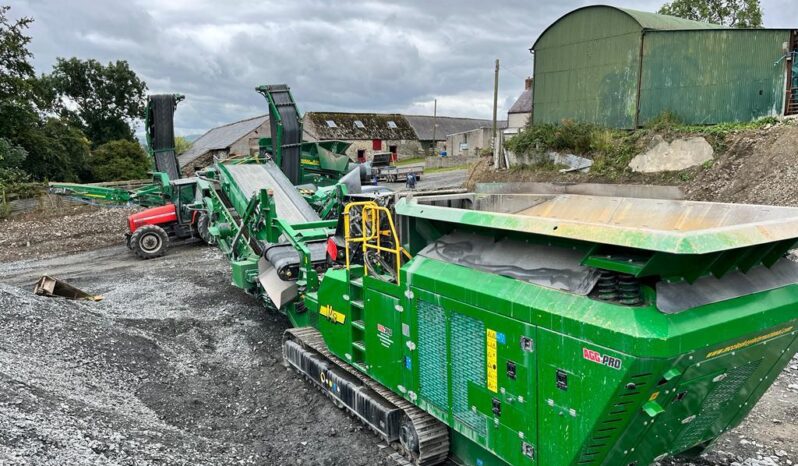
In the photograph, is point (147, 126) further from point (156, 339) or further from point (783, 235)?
point (783, 235)

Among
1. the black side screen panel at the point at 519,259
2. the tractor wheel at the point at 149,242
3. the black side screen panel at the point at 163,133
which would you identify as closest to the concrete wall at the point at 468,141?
the black side screen panel at the point at 163,133

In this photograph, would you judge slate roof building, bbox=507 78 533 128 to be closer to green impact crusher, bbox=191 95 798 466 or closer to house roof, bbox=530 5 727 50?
house roof, bbox=530 5 727 50

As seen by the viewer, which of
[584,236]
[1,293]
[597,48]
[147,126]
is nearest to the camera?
[584,236]

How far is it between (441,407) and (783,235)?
2.71m

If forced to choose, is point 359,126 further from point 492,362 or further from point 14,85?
point 492,362

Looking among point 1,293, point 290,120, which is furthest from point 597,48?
point 1,293

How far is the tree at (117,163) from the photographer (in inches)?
1513

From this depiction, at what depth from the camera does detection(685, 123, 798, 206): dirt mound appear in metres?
12.1

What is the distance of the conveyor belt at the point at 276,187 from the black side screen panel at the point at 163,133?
178 inches

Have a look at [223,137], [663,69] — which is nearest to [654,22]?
[663,69]

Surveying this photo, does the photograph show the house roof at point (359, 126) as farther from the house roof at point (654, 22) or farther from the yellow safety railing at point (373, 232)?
the yellow safety railing at point (373, 232)

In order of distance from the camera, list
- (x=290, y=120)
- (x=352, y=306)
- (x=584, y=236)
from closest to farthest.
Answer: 1. (x=584, y=236)
2. (x=352, y=306)
3. (x=290, y=120)

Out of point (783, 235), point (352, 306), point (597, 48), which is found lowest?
point (352, 306)

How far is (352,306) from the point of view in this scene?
18.9 ft
